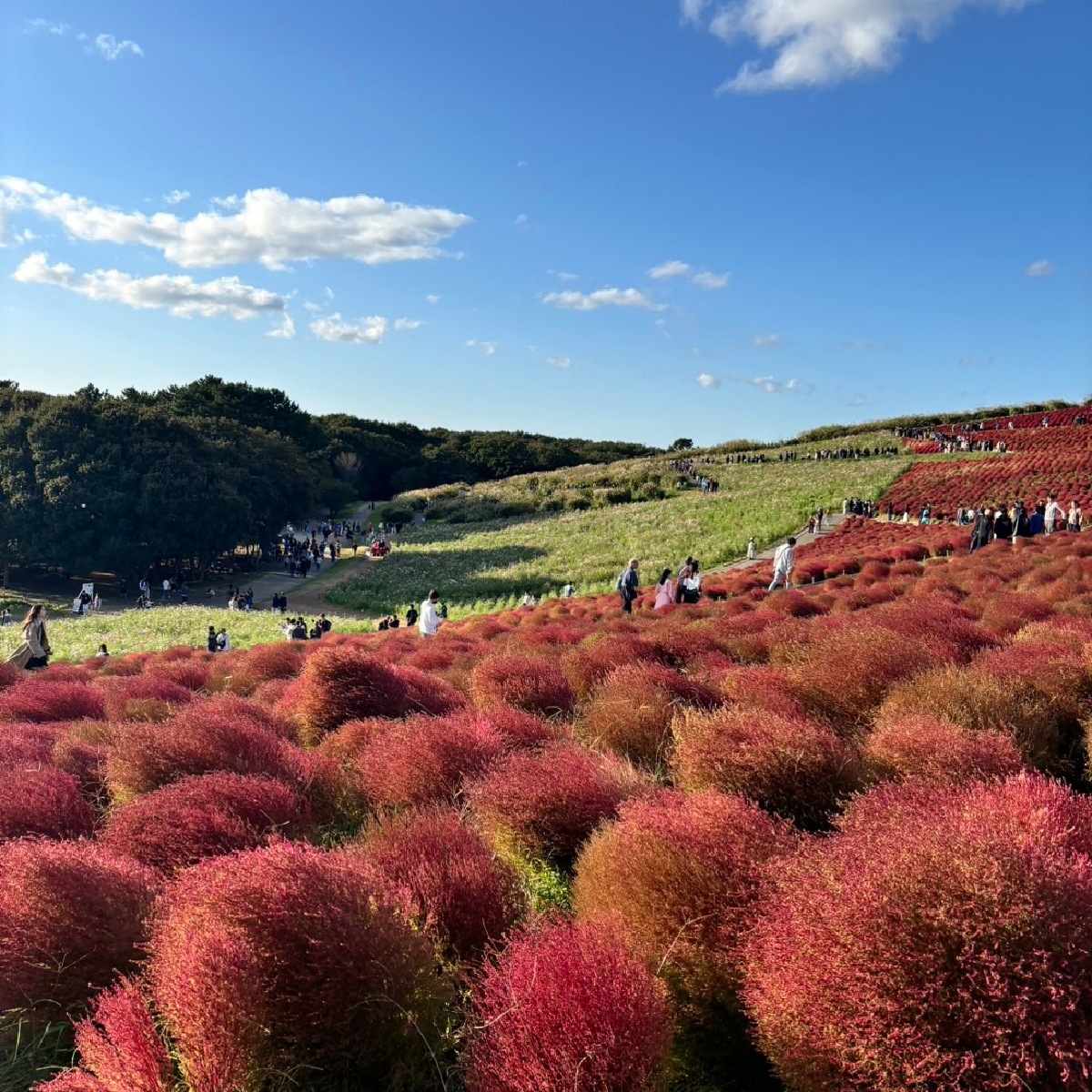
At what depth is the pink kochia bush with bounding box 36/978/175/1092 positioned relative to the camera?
2.63 metres

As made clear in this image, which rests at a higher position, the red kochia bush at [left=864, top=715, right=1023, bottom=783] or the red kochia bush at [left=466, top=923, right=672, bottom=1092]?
the red kochia bush at [left=864, top=715, right=1023, bottom=783]

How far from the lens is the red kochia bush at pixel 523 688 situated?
24.7 feet

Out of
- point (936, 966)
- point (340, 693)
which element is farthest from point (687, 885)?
point (340, 693)

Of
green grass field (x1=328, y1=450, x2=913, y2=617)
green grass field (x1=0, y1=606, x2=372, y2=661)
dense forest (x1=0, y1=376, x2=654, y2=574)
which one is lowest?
green grass field (x1=0, y1=606, x2=372, y2=661)

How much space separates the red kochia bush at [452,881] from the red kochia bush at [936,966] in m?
1.33

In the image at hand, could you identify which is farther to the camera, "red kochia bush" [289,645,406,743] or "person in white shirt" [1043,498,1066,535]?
"person in white shirt" [1043,498,1066,535]

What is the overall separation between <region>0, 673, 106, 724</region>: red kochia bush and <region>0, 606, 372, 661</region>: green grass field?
13.8 m

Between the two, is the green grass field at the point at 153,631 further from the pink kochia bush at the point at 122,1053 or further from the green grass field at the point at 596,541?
the pink kochia bush at the point at 122,1053

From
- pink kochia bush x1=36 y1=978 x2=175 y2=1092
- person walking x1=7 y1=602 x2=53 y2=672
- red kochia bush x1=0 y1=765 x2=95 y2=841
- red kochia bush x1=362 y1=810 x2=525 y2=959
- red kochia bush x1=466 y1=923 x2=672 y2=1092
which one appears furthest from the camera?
person walking x1=7 y1=602 x2=53 y2=672

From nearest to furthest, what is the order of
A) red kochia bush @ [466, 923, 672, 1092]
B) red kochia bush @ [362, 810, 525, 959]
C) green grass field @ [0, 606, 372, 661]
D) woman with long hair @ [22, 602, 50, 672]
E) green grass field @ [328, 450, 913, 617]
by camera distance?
red kochia bush @ [466, 923, 672, 1092]
red kochia bush @ [362, 810, 525, 959]
woman with long hair @ [22, 602, 50, 672]
green grass field @ [0, 606, 372, 661]
green grass field @ [328, 450, 913, 617]

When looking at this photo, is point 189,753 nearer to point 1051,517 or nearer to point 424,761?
point 424,761

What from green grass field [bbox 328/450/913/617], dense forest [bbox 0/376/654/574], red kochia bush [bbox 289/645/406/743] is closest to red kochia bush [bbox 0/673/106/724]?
red kochia bush [bbox 289/645/406/743]

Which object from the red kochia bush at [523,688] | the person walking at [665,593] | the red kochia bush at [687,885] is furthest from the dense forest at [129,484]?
the red kochia bush at [687,885]

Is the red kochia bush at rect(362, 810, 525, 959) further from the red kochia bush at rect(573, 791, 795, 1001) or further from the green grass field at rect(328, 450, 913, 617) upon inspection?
the green grass field at rect(328, 450, 913, 617)
